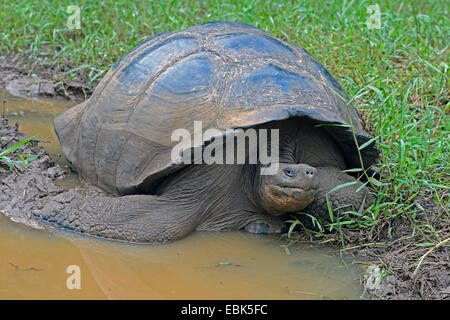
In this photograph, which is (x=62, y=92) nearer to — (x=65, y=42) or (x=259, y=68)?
(x=65, y=42)

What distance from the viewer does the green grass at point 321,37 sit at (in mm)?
5020

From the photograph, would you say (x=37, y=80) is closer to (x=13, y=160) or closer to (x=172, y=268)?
(x=13, y=160)

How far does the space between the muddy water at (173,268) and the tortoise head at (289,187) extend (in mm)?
284

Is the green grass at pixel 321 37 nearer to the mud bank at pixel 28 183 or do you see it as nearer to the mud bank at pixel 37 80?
the mud bank at pixel 37 80

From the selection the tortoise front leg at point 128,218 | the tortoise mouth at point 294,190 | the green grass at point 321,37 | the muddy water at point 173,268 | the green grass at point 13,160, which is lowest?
the muddy water at point 173,268

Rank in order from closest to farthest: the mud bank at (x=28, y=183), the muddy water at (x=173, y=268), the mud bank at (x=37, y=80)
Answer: the muddy water at (x=173, y=268) → the mud bank at (x=28, y=183) → the mud bank at (x=37, y=80)

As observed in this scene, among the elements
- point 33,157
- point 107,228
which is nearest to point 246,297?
point 107,228

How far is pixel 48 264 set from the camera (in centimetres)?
330

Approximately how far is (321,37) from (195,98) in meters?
2.81

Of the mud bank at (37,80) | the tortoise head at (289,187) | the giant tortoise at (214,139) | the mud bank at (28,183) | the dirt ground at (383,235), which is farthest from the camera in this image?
the mud bank at (37,80)

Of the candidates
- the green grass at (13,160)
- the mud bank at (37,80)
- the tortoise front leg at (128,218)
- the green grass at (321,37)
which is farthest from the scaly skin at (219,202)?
the mud bank at (37,80)

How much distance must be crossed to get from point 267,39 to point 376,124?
111cm

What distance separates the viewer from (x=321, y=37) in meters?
6.16

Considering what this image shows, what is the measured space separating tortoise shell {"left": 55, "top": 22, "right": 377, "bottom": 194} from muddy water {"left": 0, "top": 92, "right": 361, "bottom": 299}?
516 mm
